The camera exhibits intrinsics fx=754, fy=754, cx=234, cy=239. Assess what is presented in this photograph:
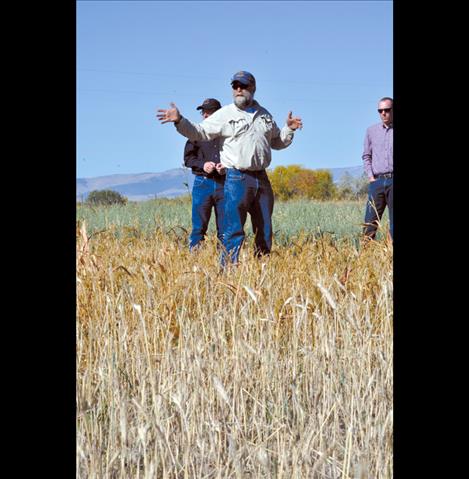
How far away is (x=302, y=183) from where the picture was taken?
3102 cm

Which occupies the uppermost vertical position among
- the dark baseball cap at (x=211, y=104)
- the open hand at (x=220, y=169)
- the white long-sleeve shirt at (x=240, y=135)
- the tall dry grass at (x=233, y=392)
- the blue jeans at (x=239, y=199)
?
the dark baseball cap at (x=211, y=104)

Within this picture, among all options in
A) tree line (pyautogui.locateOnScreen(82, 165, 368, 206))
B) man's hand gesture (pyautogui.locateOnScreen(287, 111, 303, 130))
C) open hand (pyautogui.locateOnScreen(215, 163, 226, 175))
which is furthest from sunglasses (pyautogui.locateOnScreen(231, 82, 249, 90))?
tree line (pyautogui.locateOnScreen(82, 165, 368, 206))

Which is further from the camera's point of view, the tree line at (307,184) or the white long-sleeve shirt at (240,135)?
the tree line at (307,184)

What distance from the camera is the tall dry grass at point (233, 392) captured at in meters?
1.98

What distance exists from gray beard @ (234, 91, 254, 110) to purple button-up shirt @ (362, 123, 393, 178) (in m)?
1.68

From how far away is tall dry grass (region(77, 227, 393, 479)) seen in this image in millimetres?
1980

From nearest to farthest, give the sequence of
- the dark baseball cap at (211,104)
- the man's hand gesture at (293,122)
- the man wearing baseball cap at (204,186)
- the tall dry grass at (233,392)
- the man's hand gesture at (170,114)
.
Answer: the tall dry grass at (233,392), the man's hand gesture at (170,114), the man's hand gesture at (293,122), the man wearing baseball cap at (204,186), the dark baseball cap at (211,104)

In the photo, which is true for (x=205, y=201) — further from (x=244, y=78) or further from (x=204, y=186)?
(x=244, y=78)

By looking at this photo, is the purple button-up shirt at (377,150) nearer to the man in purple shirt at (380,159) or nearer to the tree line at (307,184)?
the man in purple shirt at (380,159)

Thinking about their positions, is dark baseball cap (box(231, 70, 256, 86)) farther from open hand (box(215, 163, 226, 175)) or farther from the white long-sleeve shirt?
open hand (box(215, 163, 226, 175))

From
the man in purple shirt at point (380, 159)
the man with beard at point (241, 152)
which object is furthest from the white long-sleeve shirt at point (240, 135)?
the man in purple shirt at point (380, 159)

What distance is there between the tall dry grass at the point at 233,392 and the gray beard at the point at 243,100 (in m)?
1.87

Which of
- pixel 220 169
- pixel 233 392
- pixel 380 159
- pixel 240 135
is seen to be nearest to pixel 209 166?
pixel 220 169

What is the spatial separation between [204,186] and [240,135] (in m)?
1.10
